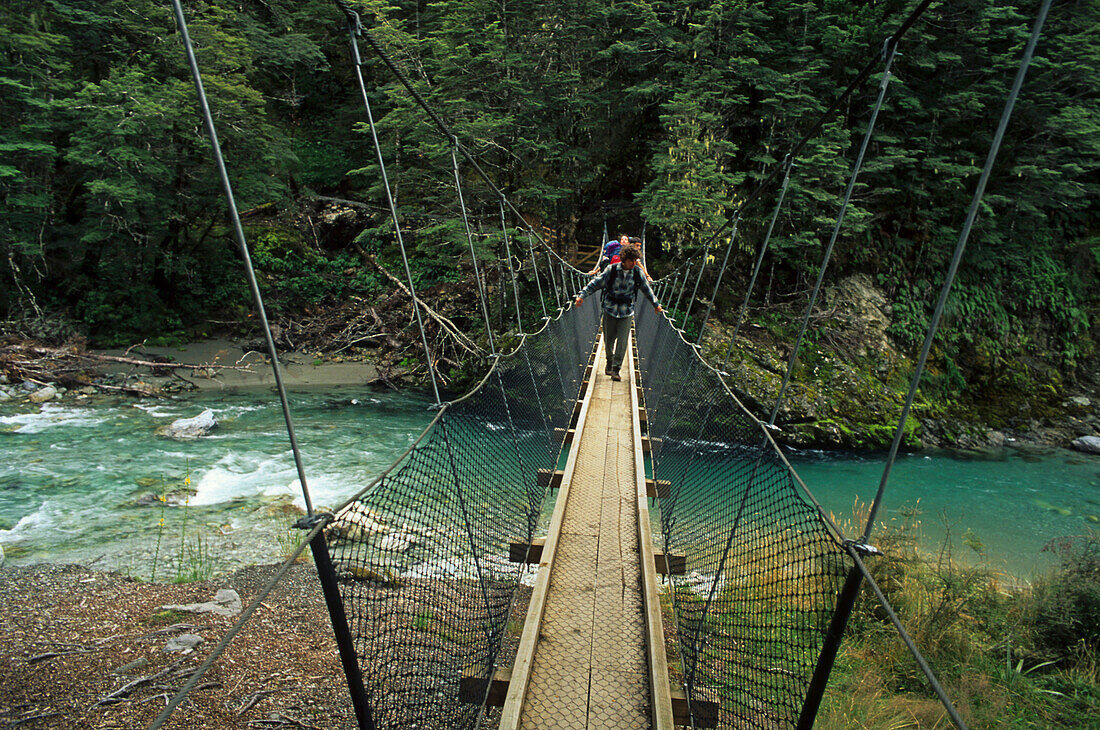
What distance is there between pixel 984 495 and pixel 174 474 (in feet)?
28.9

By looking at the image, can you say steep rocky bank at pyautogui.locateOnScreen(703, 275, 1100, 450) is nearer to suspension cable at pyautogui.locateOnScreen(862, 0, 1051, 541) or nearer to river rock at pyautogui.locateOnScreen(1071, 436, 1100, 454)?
river rock at pyautogui.locateOnScreen(1071, 436, 1100, 454)

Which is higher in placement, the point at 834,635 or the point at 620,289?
the point at 620,289

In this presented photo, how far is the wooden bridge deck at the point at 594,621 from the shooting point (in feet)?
5.29

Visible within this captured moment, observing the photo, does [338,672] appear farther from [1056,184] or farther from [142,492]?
[1056,184]

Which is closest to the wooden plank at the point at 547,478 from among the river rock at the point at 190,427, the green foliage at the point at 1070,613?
the green foliage at the point at 1070,613

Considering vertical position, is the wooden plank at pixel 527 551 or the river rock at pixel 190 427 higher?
the wooden plank at pixel 527 551

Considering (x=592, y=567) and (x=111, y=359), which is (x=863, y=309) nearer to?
(x=592, y=567)

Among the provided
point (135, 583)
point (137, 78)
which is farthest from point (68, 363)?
point (135, 583)

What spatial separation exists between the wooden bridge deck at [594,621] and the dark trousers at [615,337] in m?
1.53

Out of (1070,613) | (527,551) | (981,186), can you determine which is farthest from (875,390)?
(981,186)

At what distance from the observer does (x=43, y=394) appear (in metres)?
7.83

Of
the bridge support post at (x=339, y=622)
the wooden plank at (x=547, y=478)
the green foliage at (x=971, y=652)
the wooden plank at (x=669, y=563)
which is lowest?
the green foliage at (x=971, y=652)

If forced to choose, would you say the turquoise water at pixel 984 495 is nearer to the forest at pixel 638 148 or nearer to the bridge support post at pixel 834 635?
the forest at pixel 638 148

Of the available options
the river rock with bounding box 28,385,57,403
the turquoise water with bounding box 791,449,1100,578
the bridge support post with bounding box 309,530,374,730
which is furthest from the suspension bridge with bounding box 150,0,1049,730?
the river rock with bounding box 28,385,57,403
